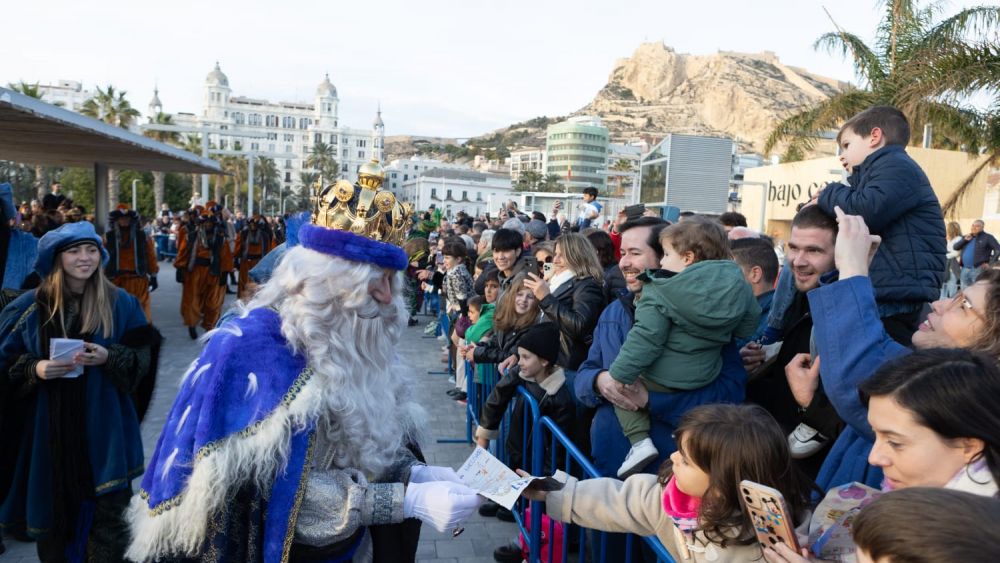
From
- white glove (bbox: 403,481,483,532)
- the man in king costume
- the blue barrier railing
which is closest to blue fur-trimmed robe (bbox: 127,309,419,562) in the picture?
the man in king costume

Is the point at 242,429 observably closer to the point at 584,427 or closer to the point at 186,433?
the point at 186,433

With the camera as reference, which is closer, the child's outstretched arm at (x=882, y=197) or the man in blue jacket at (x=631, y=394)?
the child's outstretched arm at (x=882, y=197)

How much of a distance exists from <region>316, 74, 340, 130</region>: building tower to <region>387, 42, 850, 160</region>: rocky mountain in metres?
40.3

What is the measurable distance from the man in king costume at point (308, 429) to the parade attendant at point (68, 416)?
5.74 ft

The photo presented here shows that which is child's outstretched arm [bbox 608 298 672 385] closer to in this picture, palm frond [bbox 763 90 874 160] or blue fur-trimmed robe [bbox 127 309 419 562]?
blue fur-trimmed robe [bbox 127 309 419 562]

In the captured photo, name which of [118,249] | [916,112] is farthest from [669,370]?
[916,112]

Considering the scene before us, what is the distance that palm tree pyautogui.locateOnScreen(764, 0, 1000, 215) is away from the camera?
873 centimetres

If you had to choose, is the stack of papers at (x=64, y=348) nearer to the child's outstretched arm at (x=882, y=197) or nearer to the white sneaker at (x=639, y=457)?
the white sneaker at (x=639, y=457)

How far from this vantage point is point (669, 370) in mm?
3000

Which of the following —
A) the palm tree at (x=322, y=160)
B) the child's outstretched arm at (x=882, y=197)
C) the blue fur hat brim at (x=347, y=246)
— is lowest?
the blue fur hat brim at (x=347, y=246)

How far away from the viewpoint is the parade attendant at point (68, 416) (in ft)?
11.5

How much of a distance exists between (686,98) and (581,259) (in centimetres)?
16872

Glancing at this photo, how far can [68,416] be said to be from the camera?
3.54m

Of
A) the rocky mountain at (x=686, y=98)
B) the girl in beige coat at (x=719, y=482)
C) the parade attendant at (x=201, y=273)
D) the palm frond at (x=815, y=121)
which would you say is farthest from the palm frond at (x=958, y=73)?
the rocky mountain at (x=686, y=98)
